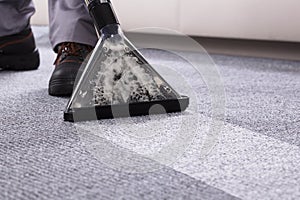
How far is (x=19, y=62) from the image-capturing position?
1.42m

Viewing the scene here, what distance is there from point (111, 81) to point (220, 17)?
934mm

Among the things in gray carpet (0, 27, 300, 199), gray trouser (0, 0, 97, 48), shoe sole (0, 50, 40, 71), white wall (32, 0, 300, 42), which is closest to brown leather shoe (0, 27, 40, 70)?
shoe sole (0, 50, 40, 71)

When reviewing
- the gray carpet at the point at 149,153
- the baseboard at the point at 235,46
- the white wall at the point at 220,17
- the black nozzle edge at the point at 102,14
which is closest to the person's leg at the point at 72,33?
the gray carpet at the point at 149,153

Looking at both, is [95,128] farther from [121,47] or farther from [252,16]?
[252,16]

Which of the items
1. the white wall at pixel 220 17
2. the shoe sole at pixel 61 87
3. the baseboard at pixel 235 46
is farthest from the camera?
the baseboard at pixel 235 46

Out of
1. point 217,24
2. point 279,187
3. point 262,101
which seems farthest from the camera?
point 217,24

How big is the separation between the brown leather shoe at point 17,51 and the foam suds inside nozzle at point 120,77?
0.63 meters

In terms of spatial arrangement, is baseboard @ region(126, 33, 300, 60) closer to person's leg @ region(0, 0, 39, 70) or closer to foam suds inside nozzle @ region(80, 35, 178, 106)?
person's leg @ region(0, 0, 39, 70)

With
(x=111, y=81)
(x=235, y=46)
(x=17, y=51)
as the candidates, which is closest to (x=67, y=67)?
(x=111, y=81)

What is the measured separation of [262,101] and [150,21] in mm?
914

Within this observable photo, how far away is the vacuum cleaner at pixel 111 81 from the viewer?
0.83 metres

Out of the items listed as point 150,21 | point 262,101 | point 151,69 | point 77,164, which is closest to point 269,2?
point 150,21

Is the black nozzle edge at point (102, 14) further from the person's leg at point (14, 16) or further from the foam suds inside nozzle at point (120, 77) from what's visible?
the person's leg at point (14, 16)

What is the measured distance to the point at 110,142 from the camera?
0.72m
